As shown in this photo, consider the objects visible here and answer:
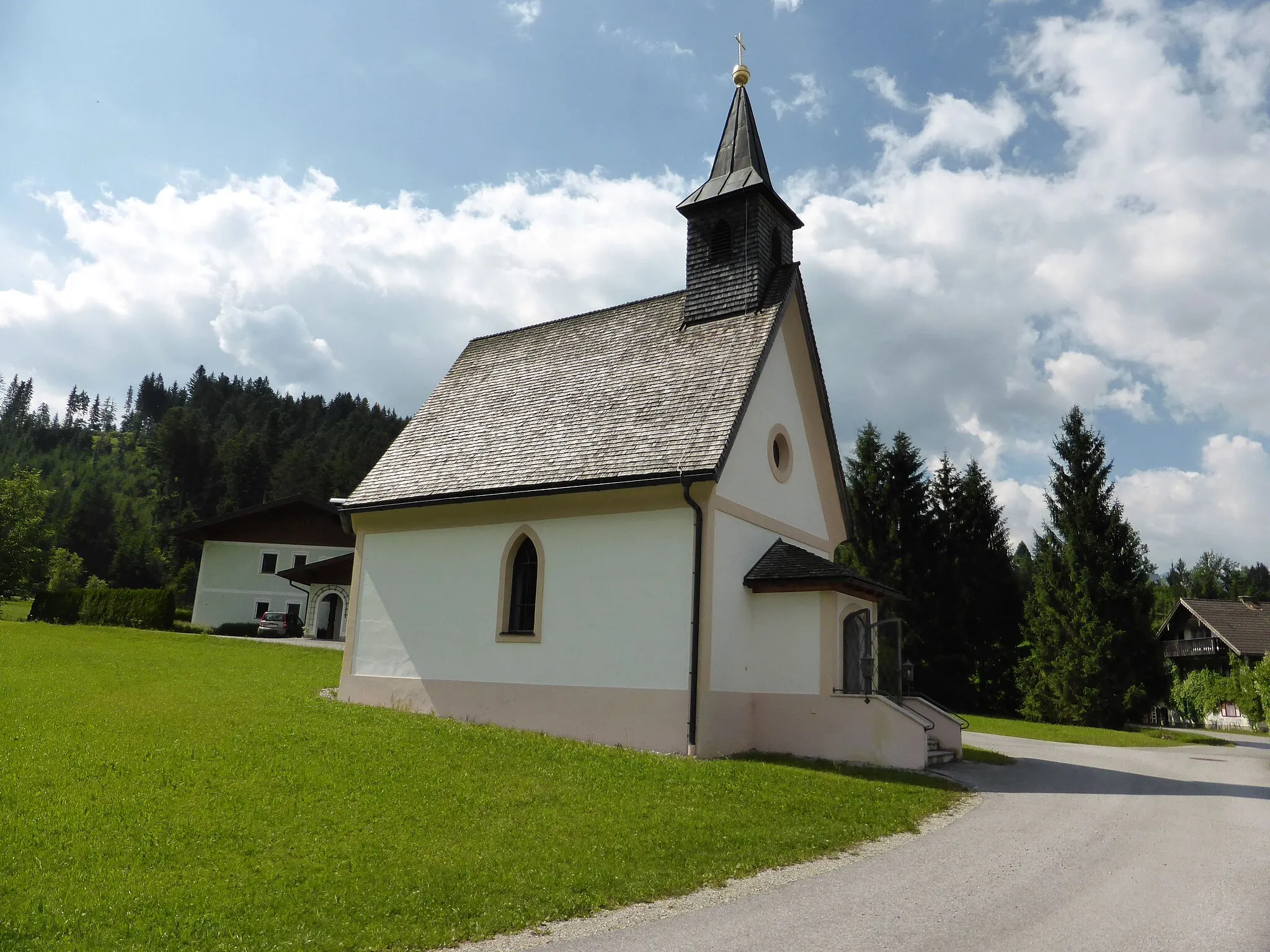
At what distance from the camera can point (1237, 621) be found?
161 ft

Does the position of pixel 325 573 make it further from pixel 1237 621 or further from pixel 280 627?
pixel 1237 621

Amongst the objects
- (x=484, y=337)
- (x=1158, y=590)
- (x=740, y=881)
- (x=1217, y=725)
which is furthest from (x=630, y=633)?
(x=1158, y=590)

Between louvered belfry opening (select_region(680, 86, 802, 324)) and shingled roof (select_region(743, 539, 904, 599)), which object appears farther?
louvered belfry opening (select_region(680, 86, 802, 324))

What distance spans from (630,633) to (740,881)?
7028 mm

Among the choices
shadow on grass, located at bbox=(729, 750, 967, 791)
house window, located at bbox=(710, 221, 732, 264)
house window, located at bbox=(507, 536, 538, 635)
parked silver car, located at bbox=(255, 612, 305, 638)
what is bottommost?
shadow on grass, located at bbox=(729, 750, 967, 791)

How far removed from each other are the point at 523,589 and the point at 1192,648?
4977cm

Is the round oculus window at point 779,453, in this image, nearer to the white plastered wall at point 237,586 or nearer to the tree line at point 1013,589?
the tree line at point 1013,589

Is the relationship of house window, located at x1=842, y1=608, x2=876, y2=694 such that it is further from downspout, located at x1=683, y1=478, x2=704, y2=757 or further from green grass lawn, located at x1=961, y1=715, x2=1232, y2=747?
green grass lawn, located at x1=961, y1=715, x2=1232, y2=747

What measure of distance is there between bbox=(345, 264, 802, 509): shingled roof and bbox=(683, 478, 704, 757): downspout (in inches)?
21.9

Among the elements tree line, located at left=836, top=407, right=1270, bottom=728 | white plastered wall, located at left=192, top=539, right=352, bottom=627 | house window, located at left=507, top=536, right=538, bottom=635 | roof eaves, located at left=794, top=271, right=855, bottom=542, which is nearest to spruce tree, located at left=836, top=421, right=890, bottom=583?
tree line, located at left=836, top=407, right=1270, bottom=728

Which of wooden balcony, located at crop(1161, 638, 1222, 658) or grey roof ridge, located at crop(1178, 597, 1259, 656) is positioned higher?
grey roof ridge, located at crop(1178, 597, 1259, 656)

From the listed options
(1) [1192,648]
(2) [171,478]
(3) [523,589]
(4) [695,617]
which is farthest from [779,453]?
(2) [171,478]

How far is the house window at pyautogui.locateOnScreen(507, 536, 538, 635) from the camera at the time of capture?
15945 mm

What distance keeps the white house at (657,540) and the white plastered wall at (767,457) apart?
63 mm
